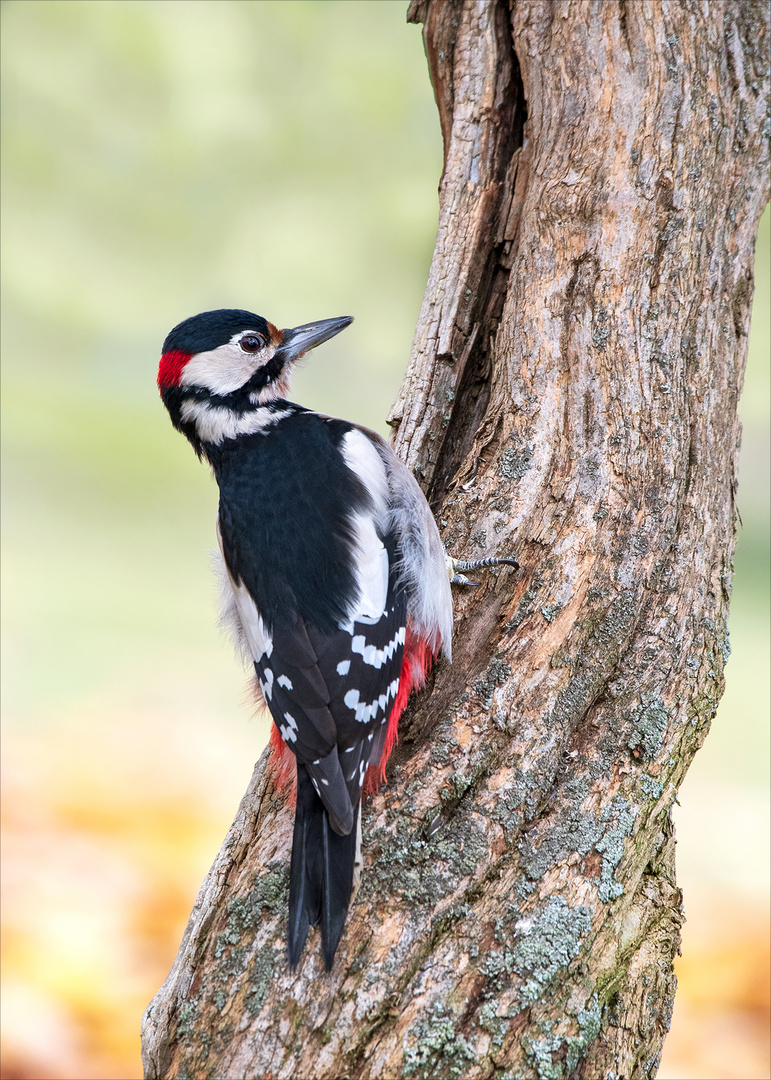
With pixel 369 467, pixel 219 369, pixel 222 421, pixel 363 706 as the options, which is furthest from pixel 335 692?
pixel 219 369

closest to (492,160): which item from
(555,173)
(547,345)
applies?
(555,173)

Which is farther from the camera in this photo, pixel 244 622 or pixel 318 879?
pixel 244 622

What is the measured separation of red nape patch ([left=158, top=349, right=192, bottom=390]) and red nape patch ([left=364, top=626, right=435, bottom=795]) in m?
0.80

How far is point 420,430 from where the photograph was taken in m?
1.95

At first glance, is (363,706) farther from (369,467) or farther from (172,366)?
(172,366)

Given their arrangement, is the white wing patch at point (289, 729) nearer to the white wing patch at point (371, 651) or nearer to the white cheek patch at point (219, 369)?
the white wing patch at point (371, 651)

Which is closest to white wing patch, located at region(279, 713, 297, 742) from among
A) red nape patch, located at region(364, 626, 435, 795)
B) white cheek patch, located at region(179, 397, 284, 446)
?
red nape patch, located at region(364, 626, 435, 795)

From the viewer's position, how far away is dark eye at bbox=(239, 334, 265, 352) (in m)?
1.95

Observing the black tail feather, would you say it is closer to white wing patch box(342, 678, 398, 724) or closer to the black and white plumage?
the black and white plumage

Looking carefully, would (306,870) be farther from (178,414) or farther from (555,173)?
(555,173)

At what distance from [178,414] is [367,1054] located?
52.4 inches

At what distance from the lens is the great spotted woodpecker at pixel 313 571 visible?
4.34ft

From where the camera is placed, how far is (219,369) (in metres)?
1.94

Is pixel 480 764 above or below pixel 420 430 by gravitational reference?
below
